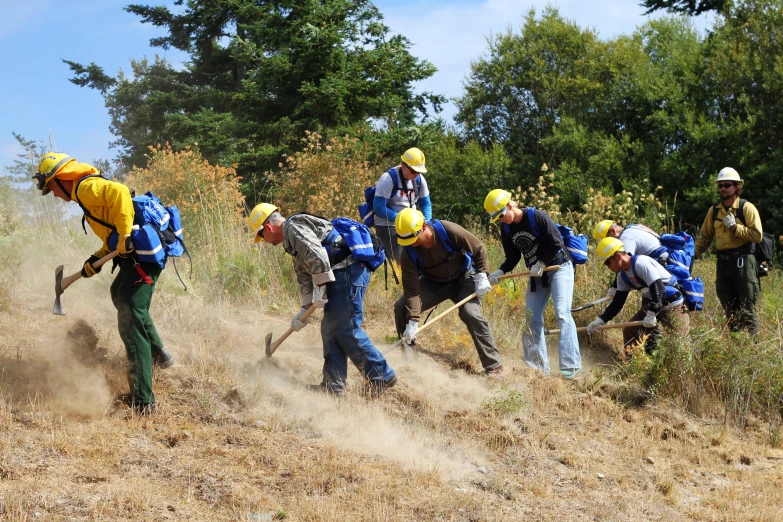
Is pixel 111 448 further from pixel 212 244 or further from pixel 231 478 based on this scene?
pixel 212 244

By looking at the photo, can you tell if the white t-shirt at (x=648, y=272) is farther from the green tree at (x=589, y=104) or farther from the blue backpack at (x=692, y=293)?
the green tree at (x=589, y=104)

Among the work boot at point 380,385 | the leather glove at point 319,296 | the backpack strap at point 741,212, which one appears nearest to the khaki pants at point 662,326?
the backpack strap at point 741,212

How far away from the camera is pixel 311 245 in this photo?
245 inches

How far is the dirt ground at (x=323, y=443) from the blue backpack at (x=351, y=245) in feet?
3.79

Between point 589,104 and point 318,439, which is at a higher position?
point 589,104

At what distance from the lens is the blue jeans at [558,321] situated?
7.86 meters

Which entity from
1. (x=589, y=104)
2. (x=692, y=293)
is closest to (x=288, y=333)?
(x=692, y=293)

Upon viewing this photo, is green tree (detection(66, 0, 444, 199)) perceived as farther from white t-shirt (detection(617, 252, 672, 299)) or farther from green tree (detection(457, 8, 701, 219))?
white t-shirt (detection(617, 252, 672, 299))

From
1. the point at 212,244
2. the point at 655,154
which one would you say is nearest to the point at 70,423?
the point at 212,244

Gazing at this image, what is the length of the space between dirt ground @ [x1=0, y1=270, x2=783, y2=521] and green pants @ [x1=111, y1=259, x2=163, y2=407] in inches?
9.1

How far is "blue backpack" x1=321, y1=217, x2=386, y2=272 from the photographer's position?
21.3 ft

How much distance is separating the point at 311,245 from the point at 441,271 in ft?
5.44

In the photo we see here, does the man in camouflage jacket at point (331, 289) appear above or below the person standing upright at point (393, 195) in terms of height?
below

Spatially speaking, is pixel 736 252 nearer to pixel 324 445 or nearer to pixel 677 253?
pixel 677 253
